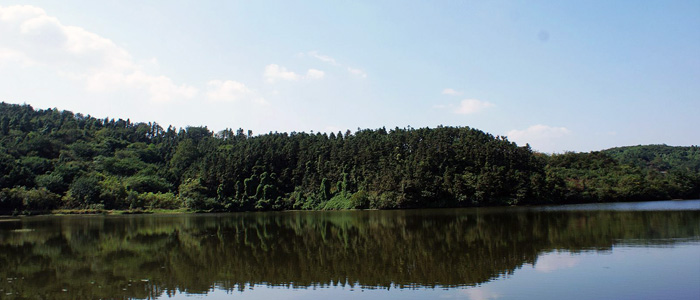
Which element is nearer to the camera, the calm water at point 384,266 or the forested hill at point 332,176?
the calm water at point 384,266

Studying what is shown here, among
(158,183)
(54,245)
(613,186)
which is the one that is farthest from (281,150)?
(54,245)

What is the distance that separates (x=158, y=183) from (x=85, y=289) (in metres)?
99.4

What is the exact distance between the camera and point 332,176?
336 feet

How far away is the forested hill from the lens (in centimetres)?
8644

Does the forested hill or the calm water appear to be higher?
the forested hill

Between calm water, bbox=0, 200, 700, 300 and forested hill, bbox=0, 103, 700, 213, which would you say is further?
forested hill, bbox=0, 103, 700, 213

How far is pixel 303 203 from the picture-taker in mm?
101000

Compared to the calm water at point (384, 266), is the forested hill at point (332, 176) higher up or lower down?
higher up

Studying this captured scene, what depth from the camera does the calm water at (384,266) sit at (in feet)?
52.9

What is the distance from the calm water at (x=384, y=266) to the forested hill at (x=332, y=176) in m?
53.0

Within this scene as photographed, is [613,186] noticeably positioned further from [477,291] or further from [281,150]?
[477,291]

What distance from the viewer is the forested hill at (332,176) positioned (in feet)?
284

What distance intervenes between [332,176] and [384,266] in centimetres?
8182

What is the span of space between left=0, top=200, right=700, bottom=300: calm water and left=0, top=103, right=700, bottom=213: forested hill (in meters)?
53.0
